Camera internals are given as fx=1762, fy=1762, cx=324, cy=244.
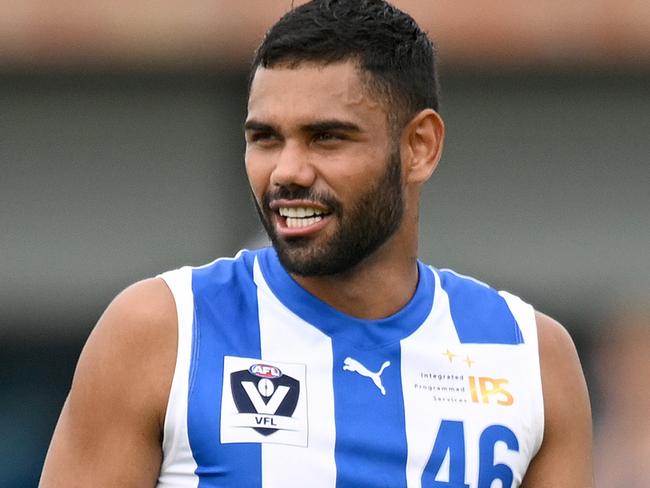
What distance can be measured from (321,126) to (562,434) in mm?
963

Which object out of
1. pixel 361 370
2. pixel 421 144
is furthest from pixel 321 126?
pixel 361 370

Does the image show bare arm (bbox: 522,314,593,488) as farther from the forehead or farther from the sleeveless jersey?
the forehead

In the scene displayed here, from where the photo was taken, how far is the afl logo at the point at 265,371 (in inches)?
159

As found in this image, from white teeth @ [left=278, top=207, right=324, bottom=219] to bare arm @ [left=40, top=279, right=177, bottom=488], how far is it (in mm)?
391

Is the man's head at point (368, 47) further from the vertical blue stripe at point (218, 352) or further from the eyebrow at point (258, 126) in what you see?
the vertical blue stripe at point (218, 352)

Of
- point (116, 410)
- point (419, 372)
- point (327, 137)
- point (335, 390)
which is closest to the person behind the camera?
point (116, 410)

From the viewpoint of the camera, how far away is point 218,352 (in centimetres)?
402

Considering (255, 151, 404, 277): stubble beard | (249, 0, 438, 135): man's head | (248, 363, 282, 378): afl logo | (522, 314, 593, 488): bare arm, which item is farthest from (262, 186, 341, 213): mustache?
(522, 314, 593, 488): bare arm

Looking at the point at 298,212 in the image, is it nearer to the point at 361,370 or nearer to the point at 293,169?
the point at 293,169

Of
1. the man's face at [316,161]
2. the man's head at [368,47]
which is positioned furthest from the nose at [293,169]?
the man's head at [368,47]

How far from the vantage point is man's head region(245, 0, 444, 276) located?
3.94 m

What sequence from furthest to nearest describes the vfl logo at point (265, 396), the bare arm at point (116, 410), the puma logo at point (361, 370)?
the puma logo at point (361, 370), the vfl logo at point (265, 396), the bare arm at point (116, 410)

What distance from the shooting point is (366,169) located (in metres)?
3.99

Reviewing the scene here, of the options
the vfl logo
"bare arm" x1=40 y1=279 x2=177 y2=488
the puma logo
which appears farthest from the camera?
the puma logo
